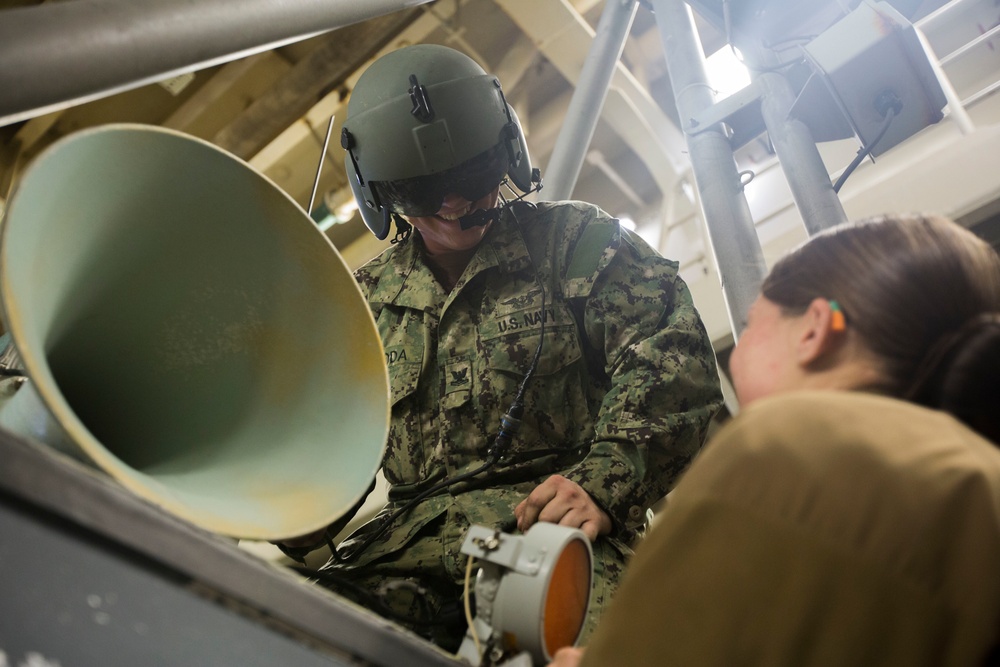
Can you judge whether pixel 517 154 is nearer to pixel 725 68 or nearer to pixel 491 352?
pixel 491 352

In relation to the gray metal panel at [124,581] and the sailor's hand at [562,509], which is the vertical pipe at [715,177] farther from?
the gray metal panel at [124,581]

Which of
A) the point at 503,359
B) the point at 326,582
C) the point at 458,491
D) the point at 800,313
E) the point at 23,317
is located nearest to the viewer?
the point at 23,317

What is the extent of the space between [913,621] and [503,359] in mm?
1110

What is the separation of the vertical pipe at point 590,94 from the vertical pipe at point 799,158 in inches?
28.4

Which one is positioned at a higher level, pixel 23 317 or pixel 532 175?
pixel 23 317

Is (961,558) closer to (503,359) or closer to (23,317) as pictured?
(23,317)

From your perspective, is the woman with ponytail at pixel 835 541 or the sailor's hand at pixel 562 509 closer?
the woman with ponytail at pixel 835 541

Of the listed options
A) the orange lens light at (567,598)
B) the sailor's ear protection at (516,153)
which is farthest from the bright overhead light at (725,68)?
the orange lens light at (567,598)

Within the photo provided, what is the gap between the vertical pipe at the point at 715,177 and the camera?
1853 millimetres

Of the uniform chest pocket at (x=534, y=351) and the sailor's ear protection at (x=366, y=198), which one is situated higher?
the sailor's ear protection at (x=366, y=198)

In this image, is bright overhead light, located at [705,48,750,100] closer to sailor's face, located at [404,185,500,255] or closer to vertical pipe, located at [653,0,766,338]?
vertical pipe, located at [653,0,766,338]

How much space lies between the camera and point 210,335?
1.10m

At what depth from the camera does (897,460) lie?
1.84 feet

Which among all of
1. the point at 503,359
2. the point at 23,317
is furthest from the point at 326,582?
the point at 23,317
